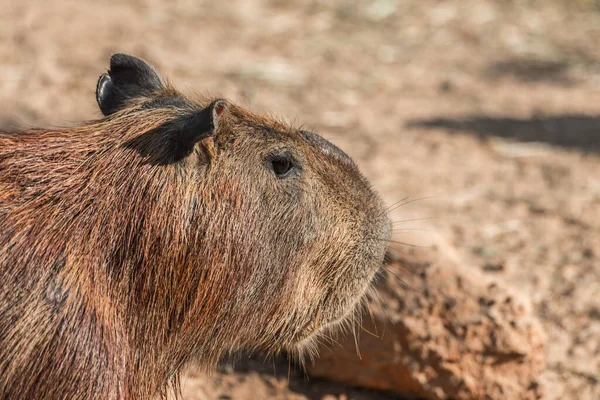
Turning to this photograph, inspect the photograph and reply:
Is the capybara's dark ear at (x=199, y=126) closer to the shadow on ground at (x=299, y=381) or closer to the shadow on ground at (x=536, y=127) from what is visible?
the shadow on ground at (x=299, y=381)

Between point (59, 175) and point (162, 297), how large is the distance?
54 cm

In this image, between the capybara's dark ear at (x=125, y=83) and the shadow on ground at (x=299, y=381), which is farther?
the shadow on ground at (x=299, y=381)

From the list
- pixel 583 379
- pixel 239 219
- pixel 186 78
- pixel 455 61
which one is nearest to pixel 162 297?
pixel 239 219

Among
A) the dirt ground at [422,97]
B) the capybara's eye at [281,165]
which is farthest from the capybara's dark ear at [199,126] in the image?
the dirt ground at [422,97]

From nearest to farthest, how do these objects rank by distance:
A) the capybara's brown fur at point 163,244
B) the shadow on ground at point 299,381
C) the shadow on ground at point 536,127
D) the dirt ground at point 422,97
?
the capybara's brown fur at point 163,244 < the shadow on ground at point 299,381 < the dirt ground at point 422,97 < the shadow on ground at point 536,127

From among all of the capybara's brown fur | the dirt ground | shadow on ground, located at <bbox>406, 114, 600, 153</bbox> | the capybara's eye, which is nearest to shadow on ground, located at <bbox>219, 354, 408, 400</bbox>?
the dirt ground

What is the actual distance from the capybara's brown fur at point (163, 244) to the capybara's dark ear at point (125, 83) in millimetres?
53

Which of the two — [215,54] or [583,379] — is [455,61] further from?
[583,379]

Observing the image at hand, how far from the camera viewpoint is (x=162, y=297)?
281 centimetres

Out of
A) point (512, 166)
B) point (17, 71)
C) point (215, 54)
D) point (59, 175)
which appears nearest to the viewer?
point (59, 175)

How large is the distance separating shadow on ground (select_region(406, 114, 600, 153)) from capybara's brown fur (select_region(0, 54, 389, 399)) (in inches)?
170

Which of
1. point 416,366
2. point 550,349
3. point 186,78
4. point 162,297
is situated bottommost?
point 162,297

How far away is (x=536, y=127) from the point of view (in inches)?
292

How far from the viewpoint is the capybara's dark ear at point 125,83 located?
3211 millimetres
